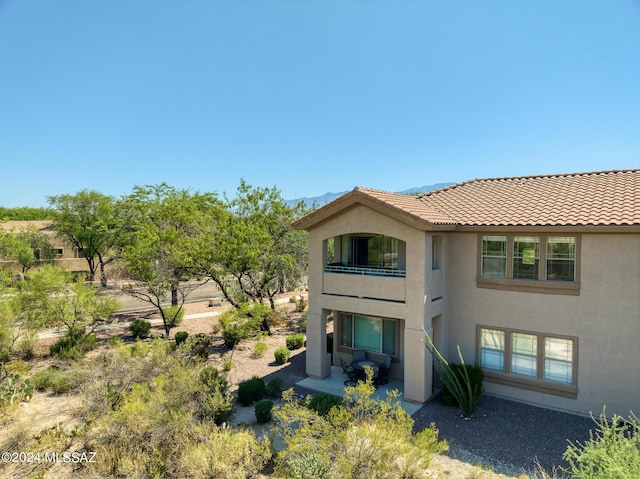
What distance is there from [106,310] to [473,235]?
18.5 m

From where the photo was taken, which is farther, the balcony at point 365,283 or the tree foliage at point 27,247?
the tree foliage at point 27,247

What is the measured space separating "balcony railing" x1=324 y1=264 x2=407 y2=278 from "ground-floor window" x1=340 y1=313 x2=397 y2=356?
7.77 feet

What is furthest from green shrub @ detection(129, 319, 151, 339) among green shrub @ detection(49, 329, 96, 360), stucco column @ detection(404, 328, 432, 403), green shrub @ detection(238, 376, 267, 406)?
stucco column @ detection(404, 328, 432, 403)

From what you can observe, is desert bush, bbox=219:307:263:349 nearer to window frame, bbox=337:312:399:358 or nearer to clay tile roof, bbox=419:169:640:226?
window frame, bbox=337:312:399:358

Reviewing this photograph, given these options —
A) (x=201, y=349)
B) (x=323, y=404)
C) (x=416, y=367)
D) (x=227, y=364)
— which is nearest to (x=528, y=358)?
(x=416, y=367)

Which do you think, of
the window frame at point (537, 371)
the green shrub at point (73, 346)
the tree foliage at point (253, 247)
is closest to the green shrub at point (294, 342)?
the tree foliage at point (253, 247)

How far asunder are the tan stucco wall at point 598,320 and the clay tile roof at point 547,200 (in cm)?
94

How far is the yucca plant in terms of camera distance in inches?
530

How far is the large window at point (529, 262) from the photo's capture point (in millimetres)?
13695

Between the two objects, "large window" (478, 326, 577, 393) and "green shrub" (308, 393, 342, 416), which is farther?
"large window" (478, 326, 577, 393)

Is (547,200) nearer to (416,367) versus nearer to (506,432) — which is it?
(416,367)

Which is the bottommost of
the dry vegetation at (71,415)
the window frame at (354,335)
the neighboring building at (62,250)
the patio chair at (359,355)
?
the dry vegetation at (71,415)

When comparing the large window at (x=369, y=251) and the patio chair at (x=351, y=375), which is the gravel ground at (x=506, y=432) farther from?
the large window at (x=369, y=251)

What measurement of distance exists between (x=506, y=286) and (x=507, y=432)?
509cm
